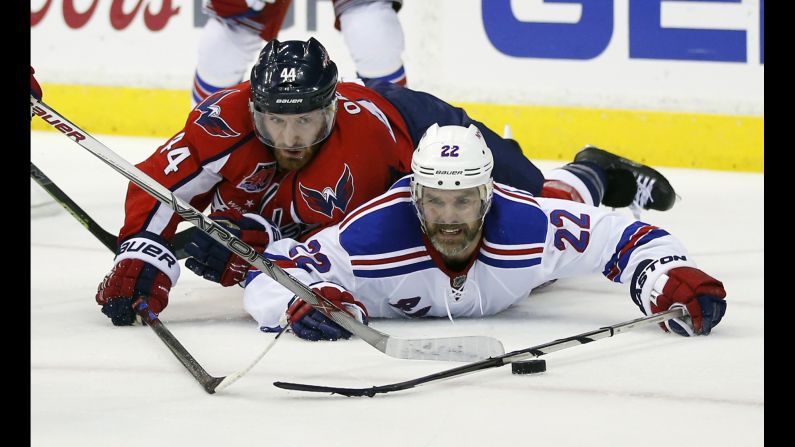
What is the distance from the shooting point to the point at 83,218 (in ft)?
10.7

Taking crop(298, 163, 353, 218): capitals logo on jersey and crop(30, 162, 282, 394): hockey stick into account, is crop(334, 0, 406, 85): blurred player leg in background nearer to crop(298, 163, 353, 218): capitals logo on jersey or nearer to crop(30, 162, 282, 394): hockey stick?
crop(30, 162, 282, 394): hockey stick

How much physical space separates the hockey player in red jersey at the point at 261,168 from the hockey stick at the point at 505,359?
0.63 meters

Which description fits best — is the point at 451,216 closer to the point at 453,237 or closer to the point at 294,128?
the point at 453,237

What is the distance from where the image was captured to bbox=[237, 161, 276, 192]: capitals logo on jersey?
2936mm

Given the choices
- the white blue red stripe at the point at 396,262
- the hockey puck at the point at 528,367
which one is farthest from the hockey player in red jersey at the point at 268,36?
the hockey puck at the point at 528,367

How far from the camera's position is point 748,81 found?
16.5 feet

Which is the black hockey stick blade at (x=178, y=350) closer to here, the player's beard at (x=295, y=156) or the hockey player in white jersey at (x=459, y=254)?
the hockey player in white jersey at (x=459, y=254)

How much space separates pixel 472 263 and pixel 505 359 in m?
0.40

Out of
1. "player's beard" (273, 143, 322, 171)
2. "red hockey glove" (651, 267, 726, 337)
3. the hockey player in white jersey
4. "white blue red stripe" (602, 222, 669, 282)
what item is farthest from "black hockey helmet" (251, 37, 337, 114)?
"red hockey glove" (651, 267, 726, 337)

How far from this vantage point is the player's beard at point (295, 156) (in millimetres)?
2865

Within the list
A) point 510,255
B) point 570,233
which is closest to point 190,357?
point 510,255
